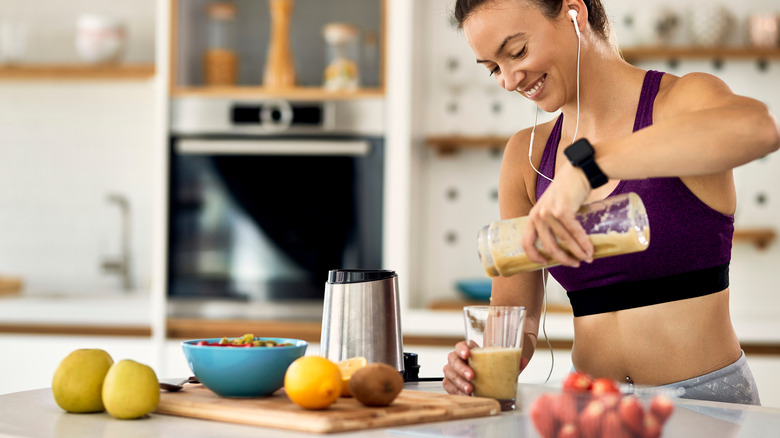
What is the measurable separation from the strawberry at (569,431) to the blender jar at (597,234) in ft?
1.25

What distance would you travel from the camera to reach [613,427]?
0.79 metres

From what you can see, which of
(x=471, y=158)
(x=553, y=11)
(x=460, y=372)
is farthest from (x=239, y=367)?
(x=471, y=158)

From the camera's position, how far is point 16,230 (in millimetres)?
3797

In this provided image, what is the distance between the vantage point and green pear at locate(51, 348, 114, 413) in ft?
3.71

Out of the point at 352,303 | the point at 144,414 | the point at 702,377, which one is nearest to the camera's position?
the point at 144,414

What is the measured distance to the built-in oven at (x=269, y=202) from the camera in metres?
3.23

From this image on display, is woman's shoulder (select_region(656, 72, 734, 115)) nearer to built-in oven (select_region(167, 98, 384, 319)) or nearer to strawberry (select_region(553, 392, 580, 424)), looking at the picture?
strawberry (select_region(553, 392, 580, 424))

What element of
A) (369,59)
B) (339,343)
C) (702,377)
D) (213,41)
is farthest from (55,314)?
(702,377)

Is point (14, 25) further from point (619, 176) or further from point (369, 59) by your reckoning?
point (619, 176)

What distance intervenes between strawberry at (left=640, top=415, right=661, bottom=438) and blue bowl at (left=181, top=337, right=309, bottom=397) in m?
0.55

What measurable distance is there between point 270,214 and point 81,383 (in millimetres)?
2156

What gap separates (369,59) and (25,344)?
1675 millimetres

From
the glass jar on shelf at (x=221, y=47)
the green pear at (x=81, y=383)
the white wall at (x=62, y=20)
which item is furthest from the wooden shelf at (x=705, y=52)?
the green pear at (x=81, y=383)

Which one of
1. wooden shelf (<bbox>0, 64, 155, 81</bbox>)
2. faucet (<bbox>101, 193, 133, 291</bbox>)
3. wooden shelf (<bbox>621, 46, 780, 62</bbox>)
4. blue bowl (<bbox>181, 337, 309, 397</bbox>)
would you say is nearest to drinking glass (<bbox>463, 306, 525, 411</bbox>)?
blue bowl (<bbox>181, 337, 309, 397</bbox>)
